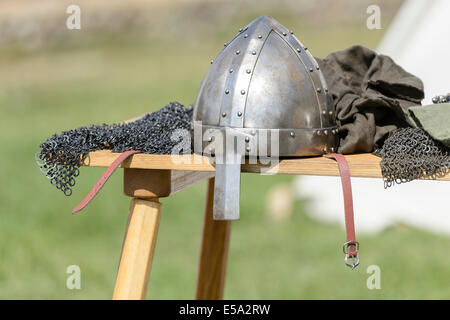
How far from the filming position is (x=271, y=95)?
170cm

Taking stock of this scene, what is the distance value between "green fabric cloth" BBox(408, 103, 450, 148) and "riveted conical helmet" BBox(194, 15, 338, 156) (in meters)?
0.21

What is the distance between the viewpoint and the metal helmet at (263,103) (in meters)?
1.69

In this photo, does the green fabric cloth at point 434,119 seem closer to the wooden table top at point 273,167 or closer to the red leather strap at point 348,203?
the wooden table top at point 273,167

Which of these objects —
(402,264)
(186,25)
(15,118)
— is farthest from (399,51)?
(186,25)

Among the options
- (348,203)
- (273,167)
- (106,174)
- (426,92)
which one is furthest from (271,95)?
(426,92)

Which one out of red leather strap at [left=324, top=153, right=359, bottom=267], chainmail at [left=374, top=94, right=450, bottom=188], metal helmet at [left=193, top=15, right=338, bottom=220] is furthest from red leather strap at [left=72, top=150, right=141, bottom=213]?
chainmail at [left=374, top=94, right=450, bottom=188]

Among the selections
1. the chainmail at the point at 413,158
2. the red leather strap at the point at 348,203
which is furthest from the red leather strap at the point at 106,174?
the chainmail at the point at 413,158

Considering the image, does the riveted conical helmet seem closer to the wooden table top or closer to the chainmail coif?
the wooden table top

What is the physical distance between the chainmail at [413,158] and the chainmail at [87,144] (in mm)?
506

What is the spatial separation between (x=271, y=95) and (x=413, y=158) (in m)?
0.37

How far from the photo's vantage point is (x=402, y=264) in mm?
4086

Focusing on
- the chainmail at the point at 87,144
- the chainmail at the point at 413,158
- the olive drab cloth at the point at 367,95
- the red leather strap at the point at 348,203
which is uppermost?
the olive drab cloth at the point at 367,95

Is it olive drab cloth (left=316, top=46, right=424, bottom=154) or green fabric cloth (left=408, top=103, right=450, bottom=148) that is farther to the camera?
olive drab cloth (left=316, top=46, right=424, bottom=154)

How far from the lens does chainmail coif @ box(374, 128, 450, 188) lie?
5.44 feet
